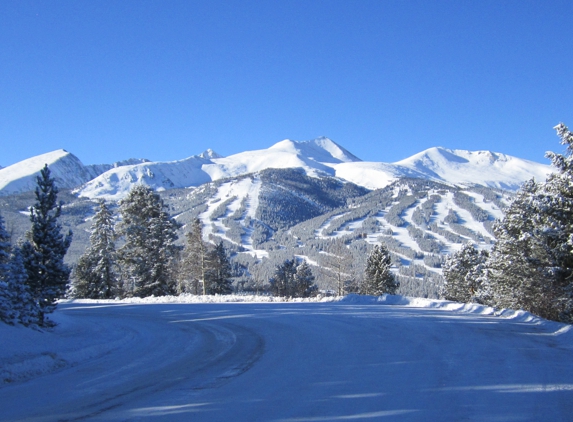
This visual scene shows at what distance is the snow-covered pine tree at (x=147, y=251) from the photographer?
39.8 m

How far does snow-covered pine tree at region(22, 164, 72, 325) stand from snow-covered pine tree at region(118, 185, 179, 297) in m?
25.2

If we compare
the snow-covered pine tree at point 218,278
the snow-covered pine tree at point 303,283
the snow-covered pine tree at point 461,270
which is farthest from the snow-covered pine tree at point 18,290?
the snow-covered pine tree at point 303,283

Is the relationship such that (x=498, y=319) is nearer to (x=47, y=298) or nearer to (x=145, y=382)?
(x=145, y=382)

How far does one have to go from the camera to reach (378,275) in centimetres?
5628

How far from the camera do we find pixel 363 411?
5.61 metres

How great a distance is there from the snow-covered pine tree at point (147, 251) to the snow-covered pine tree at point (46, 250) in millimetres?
25197

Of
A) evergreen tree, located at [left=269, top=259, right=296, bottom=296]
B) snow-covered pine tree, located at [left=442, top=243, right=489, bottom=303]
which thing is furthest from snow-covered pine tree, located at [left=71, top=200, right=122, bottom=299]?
snow-covered pine tree, located at [left=442, top=243, right=489, bottom=303]

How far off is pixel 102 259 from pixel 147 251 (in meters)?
6.13

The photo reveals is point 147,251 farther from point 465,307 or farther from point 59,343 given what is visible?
point 59,343

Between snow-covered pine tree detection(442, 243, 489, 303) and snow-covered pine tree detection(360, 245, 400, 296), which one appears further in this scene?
snow-covered pine tree detection(360, 245, 400, 296)

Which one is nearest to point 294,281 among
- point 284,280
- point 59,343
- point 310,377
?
point 284,280

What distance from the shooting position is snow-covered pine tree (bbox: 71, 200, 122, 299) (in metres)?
42.9

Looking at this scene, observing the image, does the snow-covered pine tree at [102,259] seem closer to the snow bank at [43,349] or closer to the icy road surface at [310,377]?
the snow bank at [43,349]

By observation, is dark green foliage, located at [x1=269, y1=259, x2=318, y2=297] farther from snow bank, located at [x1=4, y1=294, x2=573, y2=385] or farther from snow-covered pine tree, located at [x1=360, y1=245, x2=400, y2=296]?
snow bank, located at [x1=4, y1=294, x2=573, y2=385]
